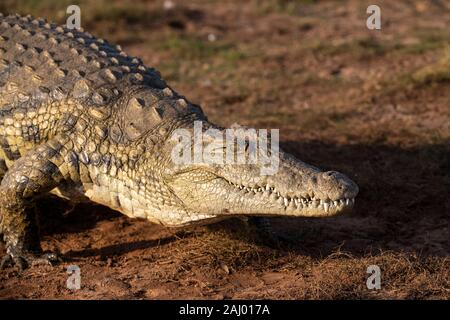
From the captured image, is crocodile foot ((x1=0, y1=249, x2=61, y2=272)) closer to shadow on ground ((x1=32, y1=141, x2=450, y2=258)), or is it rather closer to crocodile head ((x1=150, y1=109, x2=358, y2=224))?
shadow on ground ((x1=32, y1=141, x2=450, y2=258))

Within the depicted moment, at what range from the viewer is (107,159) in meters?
5.85

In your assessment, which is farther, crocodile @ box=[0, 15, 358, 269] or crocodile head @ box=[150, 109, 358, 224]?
crocodile @ box=[0, 15, 358, 269]

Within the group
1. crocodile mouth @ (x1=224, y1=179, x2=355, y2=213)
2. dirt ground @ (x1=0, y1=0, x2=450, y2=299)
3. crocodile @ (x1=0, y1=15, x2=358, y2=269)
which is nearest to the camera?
crocodile mouth @ (x1=224, y1=179, x2=355, y2=213)

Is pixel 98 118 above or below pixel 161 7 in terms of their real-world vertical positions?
below

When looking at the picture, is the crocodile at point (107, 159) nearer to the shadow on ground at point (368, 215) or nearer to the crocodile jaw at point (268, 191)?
the crocodile jaw at point (268, 191)

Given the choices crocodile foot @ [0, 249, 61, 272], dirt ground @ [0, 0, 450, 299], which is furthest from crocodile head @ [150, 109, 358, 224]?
crocodile foot @ [0, 249, 61, 272]

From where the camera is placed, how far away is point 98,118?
5.95 m

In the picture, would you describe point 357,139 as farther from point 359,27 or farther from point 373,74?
point 359,27

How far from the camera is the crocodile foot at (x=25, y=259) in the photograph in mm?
5957

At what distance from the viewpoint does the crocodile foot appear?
596 centimetres

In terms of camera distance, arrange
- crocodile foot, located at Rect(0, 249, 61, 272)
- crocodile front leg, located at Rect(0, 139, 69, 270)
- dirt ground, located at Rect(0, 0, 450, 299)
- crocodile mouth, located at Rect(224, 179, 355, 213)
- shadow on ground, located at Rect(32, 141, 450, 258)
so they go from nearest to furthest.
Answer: crocodile mouth, located at Rect(224, 179, 355, 213), dirt ground, located at Rect(0, 0, 450, 299), crocodile front leg, located at Rect(0, 139, 69, 270), crocodile foot, located at Rect(0, 249, 61, 272), shadow on ground, located at Rect(32, 141, 450, 258)

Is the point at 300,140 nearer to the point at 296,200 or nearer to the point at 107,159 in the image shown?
the point at 107,159
